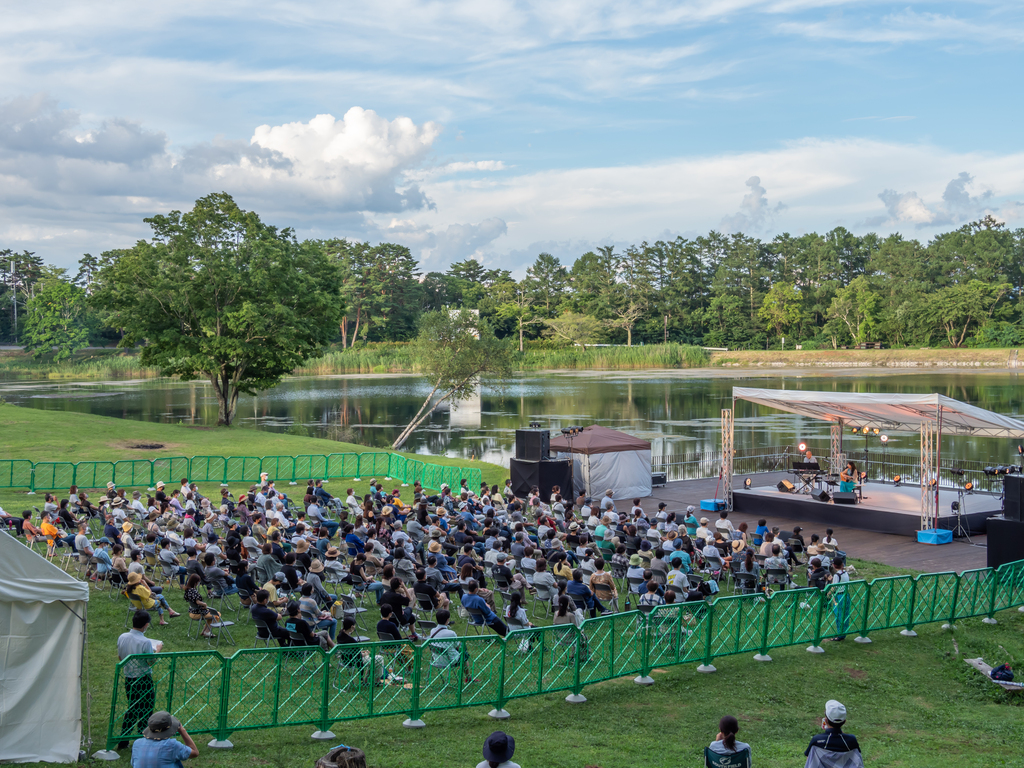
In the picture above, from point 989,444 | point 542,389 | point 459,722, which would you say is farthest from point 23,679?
point 542,389

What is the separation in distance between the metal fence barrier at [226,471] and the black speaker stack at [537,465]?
1802mm

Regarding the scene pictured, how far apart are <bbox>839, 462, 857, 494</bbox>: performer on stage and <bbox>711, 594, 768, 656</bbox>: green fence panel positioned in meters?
11.5

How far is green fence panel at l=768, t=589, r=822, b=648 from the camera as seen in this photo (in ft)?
36.1

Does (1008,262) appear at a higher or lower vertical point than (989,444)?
higher

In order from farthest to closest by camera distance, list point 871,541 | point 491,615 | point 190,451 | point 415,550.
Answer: point 190,451, point 871,541, point 415,550, point 491,615

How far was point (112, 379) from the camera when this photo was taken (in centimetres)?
7838

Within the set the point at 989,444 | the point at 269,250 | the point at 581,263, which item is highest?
the point at 581,263

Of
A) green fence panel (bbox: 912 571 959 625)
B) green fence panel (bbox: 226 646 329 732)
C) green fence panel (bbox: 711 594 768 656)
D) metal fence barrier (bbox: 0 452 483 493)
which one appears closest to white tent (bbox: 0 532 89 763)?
green fence panel (bbox: 226 646 329 732)

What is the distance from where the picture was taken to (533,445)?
951 inches

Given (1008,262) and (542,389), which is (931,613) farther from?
(1008,262)

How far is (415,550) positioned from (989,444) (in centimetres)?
3732

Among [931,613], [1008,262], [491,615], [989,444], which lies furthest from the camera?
[1008,262]

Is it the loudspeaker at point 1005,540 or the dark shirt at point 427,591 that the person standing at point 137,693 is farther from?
the loudspeaker at point 1005,540

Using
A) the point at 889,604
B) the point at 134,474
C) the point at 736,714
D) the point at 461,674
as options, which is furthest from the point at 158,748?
the point at 134,474
